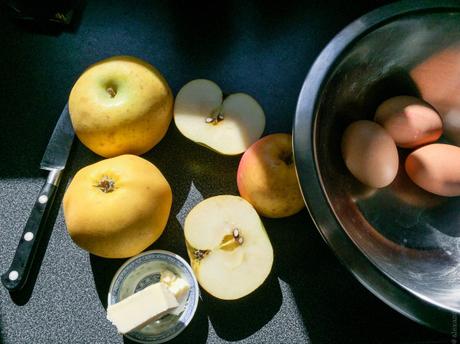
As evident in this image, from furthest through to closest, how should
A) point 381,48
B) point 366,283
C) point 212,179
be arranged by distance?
1. point 212,179
2. point 381,48
3. point 366,283

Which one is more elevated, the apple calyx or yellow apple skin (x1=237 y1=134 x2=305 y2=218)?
yellow apple skin (x1=237 y1=134 x2=305 y2=218)

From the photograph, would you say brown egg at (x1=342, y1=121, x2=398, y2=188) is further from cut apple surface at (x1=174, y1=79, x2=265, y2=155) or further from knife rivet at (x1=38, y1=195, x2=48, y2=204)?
knife rivet at (x1=38, y1=195, x2=48, y2=204)

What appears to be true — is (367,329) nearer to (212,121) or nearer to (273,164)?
(273,164)

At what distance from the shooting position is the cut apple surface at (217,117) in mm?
650

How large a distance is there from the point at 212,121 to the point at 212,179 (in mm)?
104

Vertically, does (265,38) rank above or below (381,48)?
below

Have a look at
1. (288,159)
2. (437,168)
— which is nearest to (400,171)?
(437,168)

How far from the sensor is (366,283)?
18.4 inches

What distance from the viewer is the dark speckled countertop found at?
2.09 feet

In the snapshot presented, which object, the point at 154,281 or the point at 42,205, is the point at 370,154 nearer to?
the point at 154,281

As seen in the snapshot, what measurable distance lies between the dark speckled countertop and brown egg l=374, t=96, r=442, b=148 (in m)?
0.17

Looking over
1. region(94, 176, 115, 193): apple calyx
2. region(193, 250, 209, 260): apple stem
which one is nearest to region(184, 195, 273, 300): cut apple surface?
region(193, 250, 209, 260): apple stem

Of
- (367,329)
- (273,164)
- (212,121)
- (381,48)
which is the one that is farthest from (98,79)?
(367,329)

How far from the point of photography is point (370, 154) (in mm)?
571
